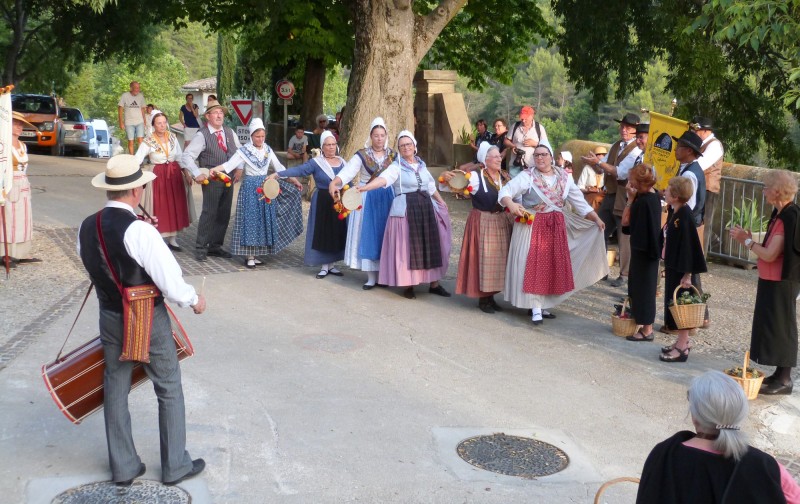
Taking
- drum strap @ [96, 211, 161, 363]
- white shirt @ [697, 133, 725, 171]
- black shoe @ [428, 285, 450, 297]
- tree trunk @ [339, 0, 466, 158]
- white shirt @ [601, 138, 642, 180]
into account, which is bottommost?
black shoe @ [428, 285, 450, 297]

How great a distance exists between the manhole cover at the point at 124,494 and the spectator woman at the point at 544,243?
456 cm

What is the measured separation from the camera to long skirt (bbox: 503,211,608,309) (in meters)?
9.16

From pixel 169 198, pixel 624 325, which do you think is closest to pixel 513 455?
pixel 624 325

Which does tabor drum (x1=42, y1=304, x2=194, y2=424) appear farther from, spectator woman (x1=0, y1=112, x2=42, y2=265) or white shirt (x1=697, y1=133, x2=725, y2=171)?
white shirt (x1=697, y1=133, x2=725, y2=171)

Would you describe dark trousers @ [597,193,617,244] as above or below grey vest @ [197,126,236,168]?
below

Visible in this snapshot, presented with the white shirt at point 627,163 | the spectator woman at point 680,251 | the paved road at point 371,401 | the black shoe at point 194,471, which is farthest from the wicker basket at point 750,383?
the white shirt at point 627,163

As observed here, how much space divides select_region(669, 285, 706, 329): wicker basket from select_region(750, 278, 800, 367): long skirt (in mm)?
615

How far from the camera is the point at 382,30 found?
14.8 meters

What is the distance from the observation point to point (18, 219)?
1063 centimetres

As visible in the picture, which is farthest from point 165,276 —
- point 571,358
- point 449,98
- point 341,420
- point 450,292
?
point 449,98

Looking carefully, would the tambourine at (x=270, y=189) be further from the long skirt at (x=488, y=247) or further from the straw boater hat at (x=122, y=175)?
the straw boater hat at (x=122, y=175)

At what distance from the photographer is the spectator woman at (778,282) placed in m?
6.80

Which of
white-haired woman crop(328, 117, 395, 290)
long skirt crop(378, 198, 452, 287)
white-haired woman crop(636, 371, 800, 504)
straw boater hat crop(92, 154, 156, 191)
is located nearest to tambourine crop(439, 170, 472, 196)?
long skirt crop(378, 198, 452, 287)

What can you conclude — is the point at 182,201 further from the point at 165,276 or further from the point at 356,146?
the point at 165,276
